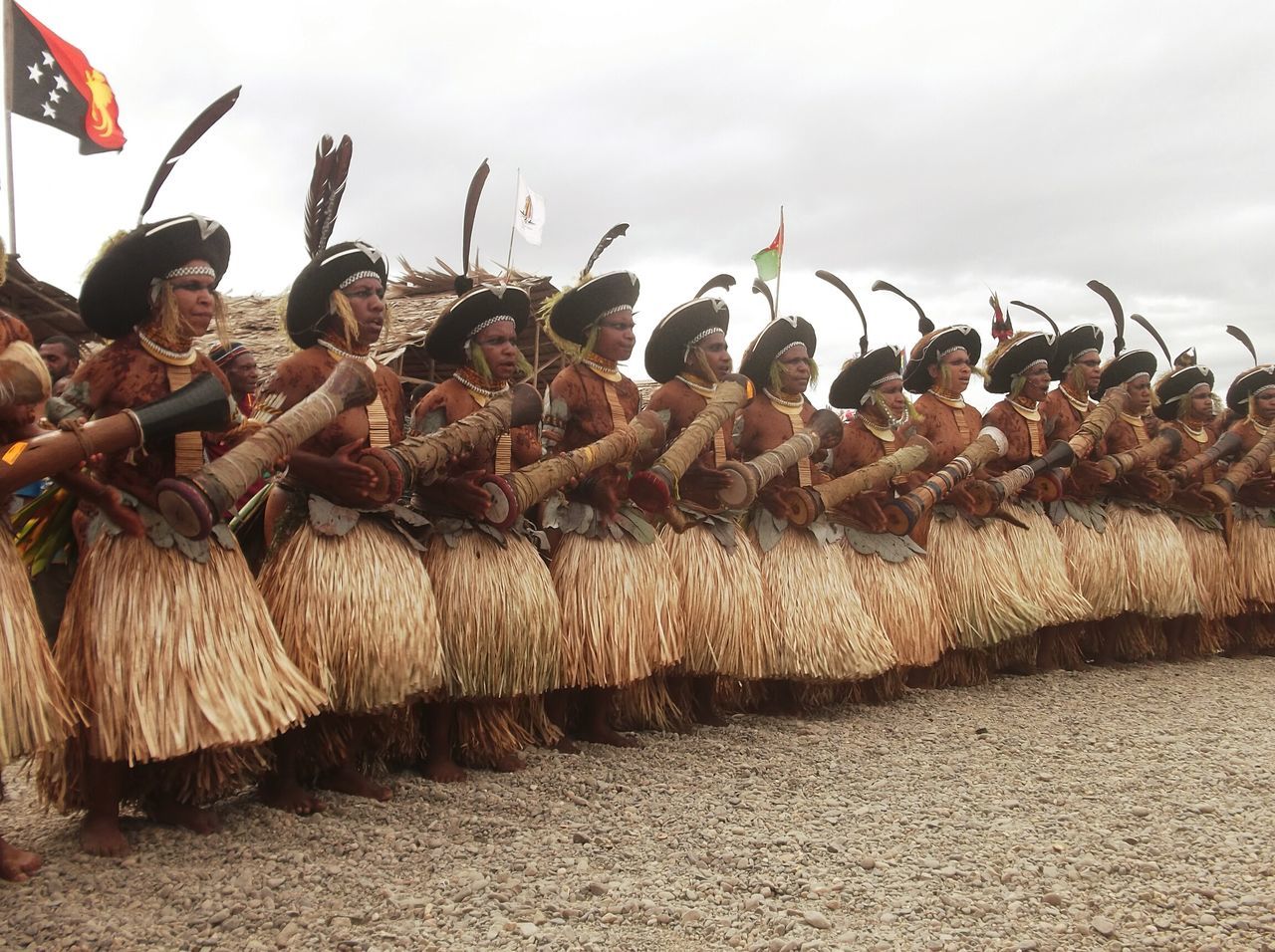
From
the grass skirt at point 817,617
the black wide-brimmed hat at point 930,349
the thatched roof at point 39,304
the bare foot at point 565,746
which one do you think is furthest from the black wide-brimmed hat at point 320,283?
the thatched roof at point 39,304

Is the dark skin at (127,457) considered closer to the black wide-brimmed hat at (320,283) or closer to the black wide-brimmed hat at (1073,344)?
the black wide-brimmed hat at (320,283)

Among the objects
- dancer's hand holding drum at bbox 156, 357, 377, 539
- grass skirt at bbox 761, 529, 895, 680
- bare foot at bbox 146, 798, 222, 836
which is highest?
dancer's hand holding drum at bbox 156, 357, 377, 539

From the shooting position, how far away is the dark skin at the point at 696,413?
15.2 ft

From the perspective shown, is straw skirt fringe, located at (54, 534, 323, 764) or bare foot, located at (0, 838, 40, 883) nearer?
Answer: bare foot, located at (0, 838, 40, 883)

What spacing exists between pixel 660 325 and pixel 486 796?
2255mm

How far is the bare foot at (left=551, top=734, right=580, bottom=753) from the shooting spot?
4121 mm

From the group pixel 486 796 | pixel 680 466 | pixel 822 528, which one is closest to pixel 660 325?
pixel 680 466

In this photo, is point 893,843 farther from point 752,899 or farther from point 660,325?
point 660,325

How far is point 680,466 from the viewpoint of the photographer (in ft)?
14.1

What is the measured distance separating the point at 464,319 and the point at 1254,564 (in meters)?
5.88

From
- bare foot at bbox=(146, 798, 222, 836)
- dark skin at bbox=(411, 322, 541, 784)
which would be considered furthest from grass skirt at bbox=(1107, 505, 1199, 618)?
bare foot at bbox=(146, 798, 222, 836)

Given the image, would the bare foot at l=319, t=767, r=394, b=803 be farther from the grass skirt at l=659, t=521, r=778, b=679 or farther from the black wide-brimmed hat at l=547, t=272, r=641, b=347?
the black wide-brimmed hat at l=547, t=272, r=641, b=347

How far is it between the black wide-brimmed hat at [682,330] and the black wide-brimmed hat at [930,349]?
1.75 m

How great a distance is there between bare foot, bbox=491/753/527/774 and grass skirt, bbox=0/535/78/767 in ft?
5.01
